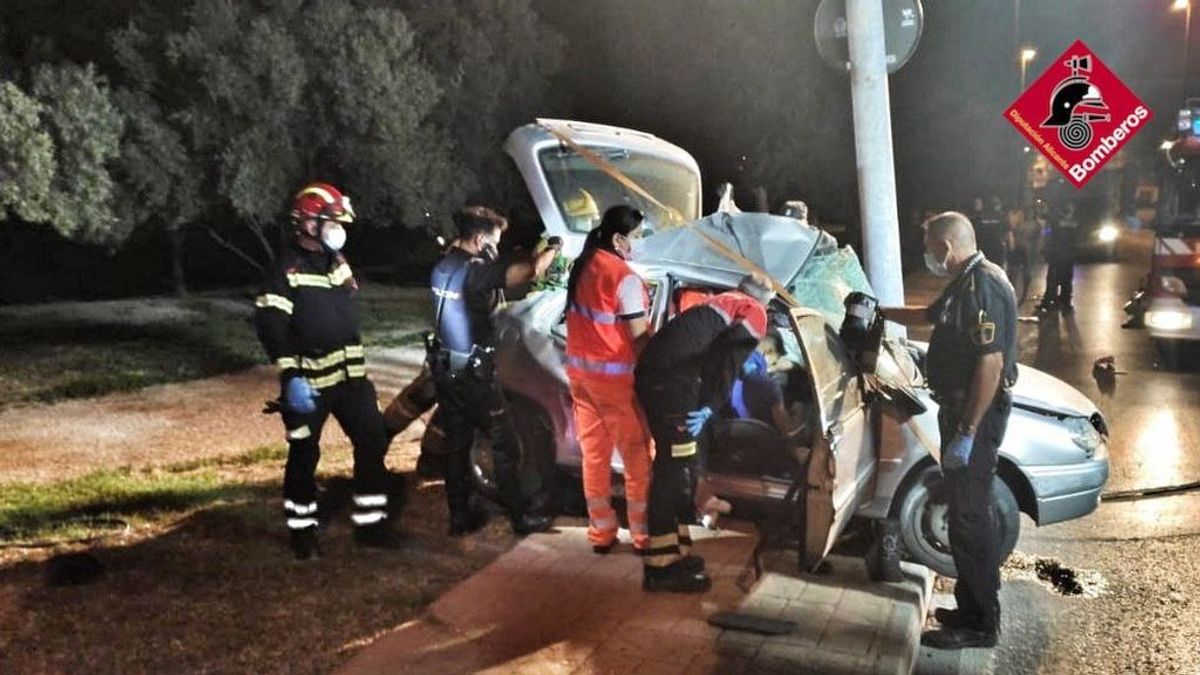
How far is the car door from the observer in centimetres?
436

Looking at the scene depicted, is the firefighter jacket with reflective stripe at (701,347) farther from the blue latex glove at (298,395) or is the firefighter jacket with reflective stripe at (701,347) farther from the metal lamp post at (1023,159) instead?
the metal lamp post at (1023,159)

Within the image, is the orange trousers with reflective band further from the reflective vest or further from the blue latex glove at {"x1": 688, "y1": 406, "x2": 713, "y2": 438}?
the reflective vest

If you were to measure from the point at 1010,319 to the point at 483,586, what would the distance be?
2668mm

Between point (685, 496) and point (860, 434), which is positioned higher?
point (860, 434)

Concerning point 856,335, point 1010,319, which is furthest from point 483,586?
point 1010,319

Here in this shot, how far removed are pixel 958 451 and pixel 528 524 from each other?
2.38 m

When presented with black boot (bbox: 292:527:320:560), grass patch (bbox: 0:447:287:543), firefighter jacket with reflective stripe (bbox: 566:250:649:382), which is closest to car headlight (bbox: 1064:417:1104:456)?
firefighter jacket with reflective stripe (bbox: 566:250:649:382)

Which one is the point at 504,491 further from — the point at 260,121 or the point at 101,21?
the point at 101,21

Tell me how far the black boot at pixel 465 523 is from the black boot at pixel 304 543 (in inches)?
30.3

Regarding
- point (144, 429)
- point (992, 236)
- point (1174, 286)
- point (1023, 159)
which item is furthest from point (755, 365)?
point (1023, 159)

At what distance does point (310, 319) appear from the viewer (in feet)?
16.6

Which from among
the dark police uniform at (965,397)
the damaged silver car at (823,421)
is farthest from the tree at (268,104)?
the dark police uniform at (965,397)

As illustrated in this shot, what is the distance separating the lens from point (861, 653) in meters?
4.29

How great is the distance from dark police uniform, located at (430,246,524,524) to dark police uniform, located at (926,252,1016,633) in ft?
7.43
